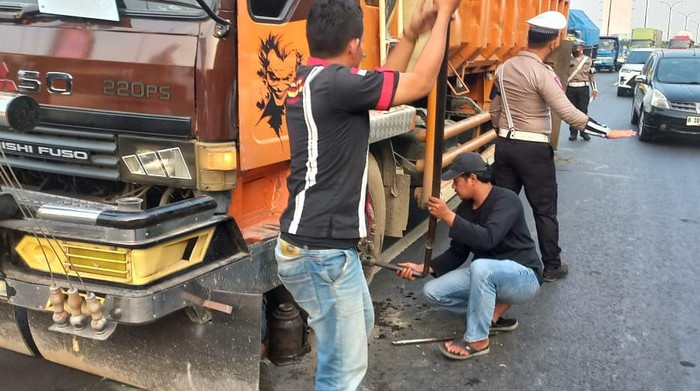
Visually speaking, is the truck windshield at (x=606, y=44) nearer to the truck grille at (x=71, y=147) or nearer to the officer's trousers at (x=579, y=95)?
the officer's trousers at (x=579, y=95)

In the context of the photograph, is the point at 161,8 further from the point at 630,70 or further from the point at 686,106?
the point at 630,70

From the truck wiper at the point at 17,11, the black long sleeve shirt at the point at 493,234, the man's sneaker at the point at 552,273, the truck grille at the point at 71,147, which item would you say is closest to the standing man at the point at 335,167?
the truck grille at the point at 71,147

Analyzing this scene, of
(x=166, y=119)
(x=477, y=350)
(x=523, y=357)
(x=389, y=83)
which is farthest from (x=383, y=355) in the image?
(x=389, y=83)

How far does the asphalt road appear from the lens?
3428mm

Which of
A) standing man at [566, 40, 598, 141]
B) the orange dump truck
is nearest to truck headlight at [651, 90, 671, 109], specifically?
standing man at [566, 40, 598, 141]

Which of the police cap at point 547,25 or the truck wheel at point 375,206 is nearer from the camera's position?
the truck wheel at point 375,206

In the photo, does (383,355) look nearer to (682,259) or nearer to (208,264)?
(208,264)

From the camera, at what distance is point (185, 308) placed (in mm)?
2723

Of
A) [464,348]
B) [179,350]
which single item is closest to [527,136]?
[464,348]

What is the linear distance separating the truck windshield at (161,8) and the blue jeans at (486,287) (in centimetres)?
200

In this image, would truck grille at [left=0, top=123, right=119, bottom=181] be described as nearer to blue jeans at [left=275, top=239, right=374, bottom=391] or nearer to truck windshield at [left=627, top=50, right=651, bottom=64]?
blue jeans at [left=275, top=239, right=374, bottom=391]

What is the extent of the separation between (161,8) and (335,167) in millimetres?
1225

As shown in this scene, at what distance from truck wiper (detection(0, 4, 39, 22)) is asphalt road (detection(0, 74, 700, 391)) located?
1847 mm

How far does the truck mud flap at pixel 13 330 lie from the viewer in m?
3.20
